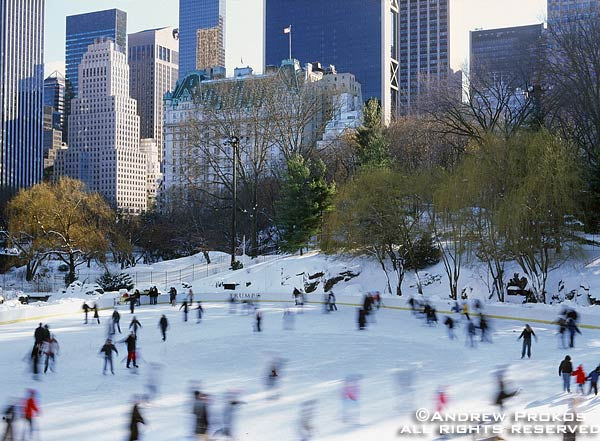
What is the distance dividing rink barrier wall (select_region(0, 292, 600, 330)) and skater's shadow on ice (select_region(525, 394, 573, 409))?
13.2 metres

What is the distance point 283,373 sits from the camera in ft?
58.0

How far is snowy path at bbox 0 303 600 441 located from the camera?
42.9 feet

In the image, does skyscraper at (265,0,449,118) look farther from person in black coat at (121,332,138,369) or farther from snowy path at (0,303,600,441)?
person in black coat at (121,332,138,369)

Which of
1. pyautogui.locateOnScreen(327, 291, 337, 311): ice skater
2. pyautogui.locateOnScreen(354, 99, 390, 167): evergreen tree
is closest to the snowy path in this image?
pyautogui.locateOnScreen(327, 291, 337, 311): ice skater

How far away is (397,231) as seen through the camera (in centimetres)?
4103

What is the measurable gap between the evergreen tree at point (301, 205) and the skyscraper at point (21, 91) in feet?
442

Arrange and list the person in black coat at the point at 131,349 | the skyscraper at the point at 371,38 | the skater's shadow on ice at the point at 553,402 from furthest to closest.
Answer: the skyscraper at the point at 371,38 → the person in black coat at the point at 131,349 → the skater's shadow on ice at the point at 553,402

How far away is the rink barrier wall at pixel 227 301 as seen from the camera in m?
28.9

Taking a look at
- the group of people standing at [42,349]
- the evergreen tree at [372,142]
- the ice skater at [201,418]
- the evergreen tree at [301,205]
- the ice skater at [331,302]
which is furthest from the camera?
the evergreen tree at [372,142]

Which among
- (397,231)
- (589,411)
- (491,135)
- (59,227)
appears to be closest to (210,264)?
(59,227)

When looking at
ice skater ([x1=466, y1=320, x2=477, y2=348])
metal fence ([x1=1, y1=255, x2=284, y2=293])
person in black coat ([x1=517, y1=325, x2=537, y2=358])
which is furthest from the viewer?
metal fence ([x1=1, y1=255, x2=284, y2=293])

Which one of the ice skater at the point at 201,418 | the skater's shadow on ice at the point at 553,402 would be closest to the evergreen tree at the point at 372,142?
the skater's shadow on ice at the point at 553,402

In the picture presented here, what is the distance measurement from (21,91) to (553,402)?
180m

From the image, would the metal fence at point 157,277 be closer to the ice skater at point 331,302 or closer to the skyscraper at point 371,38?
the ice skater at point 331,302
